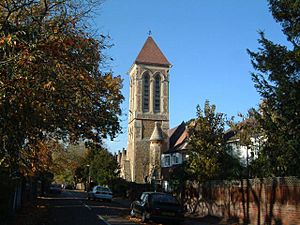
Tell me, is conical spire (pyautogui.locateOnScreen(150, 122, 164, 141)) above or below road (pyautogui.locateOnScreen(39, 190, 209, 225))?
above

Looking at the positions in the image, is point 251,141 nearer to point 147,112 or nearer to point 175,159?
point 175,159

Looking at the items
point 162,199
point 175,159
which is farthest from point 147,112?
point 162,199

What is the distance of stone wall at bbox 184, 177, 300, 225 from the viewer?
17.1 meters

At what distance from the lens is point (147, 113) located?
247 ft

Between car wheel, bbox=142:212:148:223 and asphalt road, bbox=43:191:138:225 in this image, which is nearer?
asphalt road, bbox=43:191:138:225

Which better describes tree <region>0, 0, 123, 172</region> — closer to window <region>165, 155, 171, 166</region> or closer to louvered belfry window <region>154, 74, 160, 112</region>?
window <region>165, 155, 171, 166</region>

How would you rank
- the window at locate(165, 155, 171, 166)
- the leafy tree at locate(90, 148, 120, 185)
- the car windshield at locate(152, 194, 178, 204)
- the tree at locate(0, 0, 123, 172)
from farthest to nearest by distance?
the window at locate(165, 155, 171, 166)
the leafy tree at locate(90, 148, 120, 185)
the car windshield at locate(152, 194, 178, 204)
the tree at locate(0, 0, 123, 172)

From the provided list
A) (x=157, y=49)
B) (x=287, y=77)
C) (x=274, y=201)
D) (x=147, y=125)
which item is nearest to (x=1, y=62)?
(x=287, y=77)

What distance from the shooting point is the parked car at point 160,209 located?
66.0 feet

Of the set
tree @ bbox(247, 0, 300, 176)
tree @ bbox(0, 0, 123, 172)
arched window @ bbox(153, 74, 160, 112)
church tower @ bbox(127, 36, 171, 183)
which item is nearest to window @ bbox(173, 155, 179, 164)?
church tower @ bbox(127, 36, 171, 183)

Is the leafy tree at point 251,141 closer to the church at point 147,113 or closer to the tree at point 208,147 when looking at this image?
the tree at point 208,147

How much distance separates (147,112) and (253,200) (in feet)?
182

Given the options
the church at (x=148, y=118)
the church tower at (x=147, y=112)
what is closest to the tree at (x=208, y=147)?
the church at (x=148, y=118)

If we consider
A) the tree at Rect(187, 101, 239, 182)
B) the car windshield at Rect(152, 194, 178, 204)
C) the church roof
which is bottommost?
the car windshield at Rect(152, 194, 178, 204)
